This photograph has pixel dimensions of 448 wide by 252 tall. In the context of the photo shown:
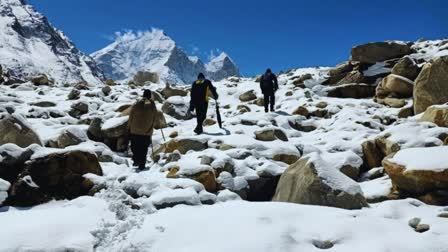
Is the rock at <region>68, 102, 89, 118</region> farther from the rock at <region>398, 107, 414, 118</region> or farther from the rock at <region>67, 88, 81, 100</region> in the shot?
the rock at <region>398, 107, 414, 118</region>

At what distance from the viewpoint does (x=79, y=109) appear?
2044 cm

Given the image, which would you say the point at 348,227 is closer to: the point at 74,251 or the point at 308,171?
the point at 308,171

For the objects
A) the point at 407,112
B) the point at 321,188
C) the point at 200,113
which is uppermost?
the point at 200,113

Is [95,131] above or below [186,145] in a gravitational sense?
above

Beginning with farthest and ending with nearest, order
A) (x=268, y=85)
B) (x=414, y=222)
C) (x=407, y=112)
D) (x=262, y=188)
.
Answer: (x=268, y=85)
(x=407, y=112)
(x=262, y=188)
(x=414, y=222)

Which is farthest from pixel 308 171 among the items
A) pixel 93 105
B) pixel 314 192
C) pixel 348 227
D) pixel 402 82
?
pixel 93 105

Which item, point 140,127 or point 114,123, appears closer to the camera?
point 140,127

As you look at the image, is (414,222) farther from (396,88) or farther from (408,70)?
(408,70)

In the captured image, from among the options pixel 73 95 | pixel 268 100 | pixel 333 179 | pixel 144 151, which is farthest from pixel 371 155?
pixel 73 95

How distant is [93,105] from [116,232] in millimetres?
15785

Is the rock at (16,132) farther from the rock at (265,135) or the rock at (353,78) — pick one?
the rock at (353,78)

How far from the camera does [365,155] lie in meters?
11.6

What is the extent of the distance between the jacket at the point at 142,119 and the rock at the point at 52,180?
10.7ft

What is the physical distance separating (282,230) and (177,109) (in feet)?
50.1
